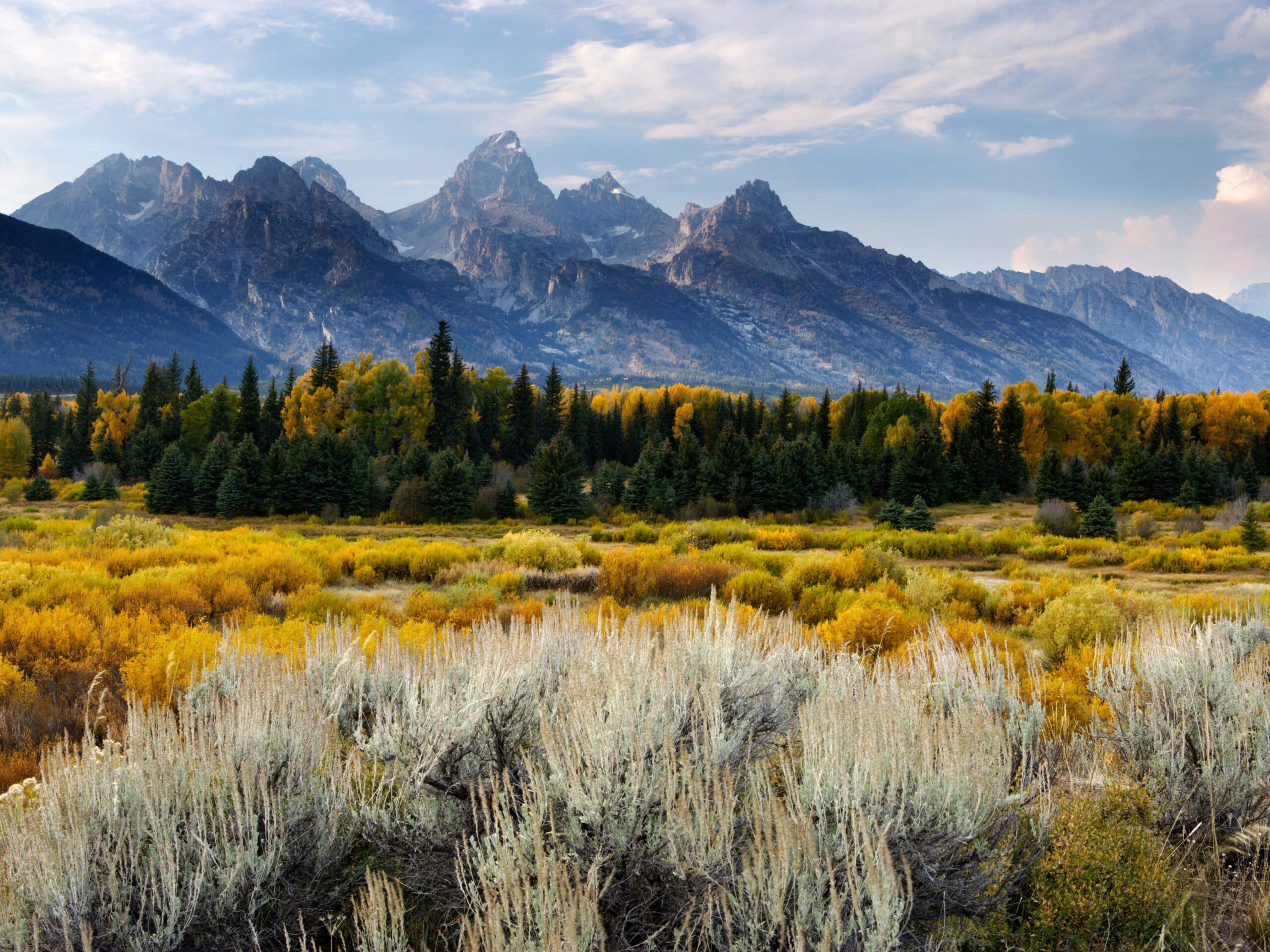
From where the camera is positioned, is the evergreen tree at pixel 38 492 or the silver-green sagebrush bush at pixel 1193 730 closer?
the silver-green sagebrush bush at pixel 1193 730

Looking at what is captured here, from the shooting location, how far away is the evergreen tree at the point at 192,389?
199 ft

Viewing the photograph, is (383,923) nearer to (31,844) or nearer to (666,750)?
(666,750)

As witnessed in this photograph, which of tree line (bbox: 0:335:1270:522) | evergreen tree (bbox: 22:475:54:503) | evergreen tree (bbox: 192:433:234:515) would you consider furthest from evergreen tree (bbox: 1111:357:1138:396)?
evergreen tree (bbox: 22:475:54:503)

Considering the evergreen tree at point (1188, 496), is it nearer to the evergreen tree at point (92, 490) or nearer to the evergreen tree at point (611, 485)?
the evergreen tree at point (611, 485)

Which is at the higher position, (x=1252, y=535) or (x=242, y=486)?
(x=1252, y=535)

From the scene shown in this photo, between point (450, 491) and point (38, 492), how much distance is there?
89.3ft

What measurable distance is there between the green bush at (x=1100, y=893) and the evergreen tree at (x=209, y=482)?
41130 millimetres

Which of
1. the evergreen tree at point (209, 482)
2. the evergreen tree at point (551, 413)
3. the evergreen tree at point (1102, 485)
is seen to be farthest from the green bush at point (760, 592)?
the evergreen tree at point (551, 413)

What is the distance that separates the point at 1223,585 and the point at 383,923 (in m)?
21.5

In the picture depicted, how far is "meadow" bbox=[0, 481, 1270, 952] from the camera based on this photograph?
3.53m

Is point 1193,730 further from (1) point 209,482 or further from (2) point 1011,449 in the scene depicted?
(2) point 1011,449

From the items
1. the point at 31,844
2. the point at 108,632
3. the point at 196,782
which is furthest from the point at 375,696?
the point at 108,632

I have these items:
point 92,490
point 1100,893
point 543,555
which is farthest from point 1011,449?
point 92,490

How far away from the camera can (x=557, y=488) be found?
38.3m
